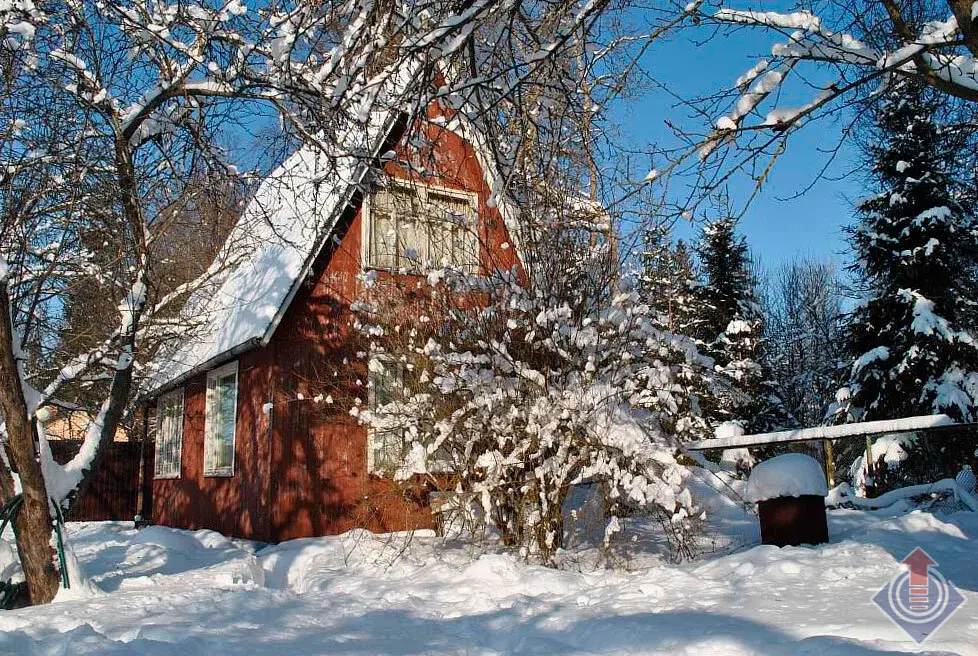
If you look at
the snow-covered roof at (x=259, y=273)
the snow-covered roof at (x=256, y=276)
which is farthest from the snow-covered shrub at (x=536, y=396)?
the snow-covered roof at (x=256, y=276)

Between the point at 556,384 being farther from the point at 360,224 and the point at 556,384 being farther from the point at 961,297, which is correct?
the point at 961,297

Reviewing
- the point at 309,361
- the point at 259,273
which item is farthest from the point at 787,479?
the point at 259,273

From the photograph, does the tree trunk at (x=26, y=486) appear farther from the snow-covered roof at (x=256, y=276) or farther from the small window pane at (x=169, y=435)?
the small window pane at (x=169, y=435)

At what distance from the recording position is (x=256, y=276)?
10594 millimetres

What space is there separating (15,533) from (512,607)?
4.10 m

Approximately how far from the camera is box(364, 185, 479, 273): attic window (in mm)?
6065

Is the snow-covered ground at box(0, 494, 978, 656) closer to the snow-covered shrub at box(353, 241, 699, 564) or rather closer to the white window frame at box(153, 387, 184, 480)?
the snow-covered shrub at box(353, 241, 699, 564)

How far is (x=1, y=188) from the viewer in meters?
6.69

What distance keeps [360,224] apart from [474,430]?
4168 mm

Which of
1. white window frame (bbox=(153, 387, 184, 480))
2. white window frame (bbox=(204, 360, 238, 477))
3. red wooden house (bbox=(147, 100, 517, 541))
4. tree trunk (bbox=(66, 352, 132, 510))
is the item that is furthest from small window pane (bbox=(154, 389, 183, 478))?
tree trunk (bbox=(66, 352, 132, 510))

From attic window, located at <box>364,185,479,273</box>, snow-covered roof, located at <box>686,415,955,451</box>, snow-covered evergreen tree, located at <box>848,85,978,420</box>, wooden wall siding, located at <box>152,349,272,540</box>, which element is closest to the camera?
attic window, located at <box>364,185,479,273</box>

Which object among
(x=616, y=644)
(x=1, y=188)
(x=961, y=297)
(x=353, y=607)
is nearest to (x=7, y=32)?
(x=1, y=188)

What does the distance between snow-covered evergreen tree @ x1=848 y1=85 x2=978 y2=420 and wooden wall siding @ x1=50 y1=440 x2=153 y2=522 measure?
1765 centimetres

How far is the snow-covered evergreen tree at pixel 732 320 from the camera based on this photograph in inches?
928
